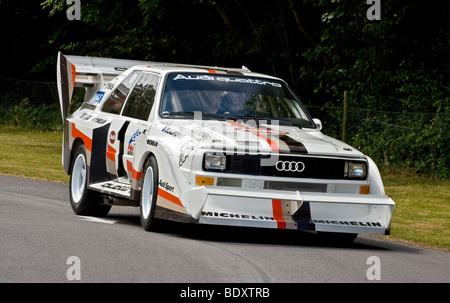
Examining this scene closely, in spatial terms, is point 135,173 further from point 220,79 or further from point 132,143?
point 220,79

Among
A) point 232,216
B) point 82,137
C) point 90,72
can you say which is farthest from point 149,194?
point 90,72

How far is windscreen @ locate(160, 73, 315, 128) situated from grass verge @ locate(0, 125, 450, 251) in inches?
83.3

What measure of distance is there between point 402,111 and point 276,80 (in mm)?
10563

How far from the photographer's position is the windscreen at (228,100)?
1108cm

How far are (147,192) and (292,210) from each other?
5.78 feet

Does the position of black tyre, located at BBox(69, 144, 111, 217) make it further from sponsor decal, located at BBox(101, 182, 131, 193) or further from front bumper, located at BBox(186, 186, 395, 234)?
front bumper, located at BBox(186, 186, 395, 234)

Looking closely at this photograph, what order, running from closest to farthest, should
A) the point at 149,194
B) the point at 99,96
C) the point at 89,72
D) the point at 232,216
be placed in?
the point at 232,216 → the point at 149,194 → the point at 99,96 → the point at 89,72

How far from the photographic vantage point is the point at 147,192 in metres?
10.6

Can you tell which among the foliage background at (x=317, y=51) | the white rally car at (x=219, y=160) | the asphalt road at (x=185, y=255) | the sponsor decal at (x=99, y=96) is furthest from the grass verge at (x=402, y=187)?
the sponsor decal at (x=99, y=96)

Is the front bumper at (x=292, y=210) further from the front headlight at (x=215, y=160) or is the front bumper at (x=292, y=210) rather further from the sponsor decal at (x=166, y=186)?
the sponsor decal at (x=166, y=186)

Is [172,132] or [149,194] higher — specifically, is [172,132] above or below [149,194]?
above

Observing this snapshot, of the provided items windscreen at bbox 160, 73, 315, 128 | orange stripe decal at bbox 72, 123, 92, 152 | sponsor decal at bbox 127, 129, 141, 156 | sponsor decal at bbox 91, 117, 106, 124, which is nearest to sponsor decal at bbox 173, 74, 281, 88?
windscreen at bbox 160, 73, 315, 128

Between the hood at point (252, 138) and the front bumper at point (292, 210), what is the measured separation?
17.6 inches
